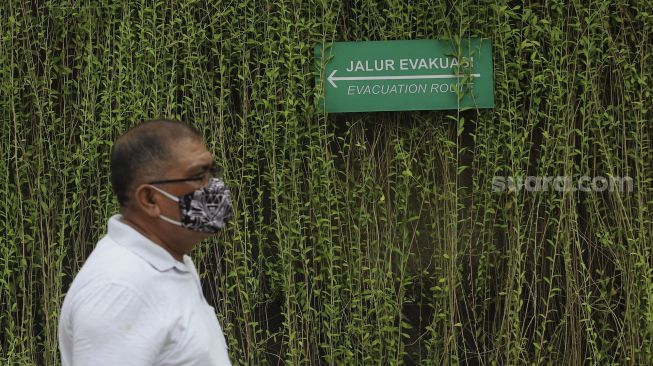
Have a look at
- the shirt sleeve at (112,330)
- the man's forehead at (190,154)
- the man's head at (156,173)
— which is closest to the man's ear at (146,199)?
the man's head at (156,173)

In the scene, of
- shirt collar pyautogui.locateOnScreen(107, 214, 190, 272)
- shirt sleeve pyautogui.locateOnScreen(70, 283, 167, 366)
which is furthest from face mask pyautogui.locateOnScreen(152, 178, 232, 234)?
shirt sleeve pyautogui.locateOnScreen(70, 283, 167, 366)

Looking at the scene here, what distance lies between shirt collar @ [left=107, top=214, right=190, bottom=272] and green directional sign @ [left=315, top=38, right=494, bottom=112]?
285 centimetres

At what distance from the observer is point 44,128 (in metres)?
5.35

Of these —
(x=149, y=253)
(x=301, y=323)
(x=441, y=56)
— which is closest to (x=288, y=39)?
(x=441, y=56)

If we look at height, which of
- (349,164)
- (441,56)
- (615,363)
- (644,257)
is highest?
(441,56)

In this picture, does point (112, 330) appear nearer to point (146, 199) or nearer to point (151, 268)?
point (151, 268)

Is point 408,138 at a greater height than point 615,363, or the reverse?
point 408,138

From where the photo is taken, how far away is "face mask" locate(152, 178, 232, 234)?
8.34 ft

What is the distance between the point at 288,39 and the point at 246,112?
1.55 ft

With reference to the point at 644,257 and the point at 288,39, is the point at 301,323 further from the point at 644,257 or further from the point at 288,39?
the point at 644,257

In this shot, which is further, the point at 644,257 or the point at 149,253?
the point at 644,257

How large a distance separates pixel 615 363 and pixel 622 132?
1.30 meters

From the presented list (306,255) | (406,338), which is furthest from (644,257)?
(306,255)

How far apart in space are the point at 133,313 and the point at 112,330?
64mm
